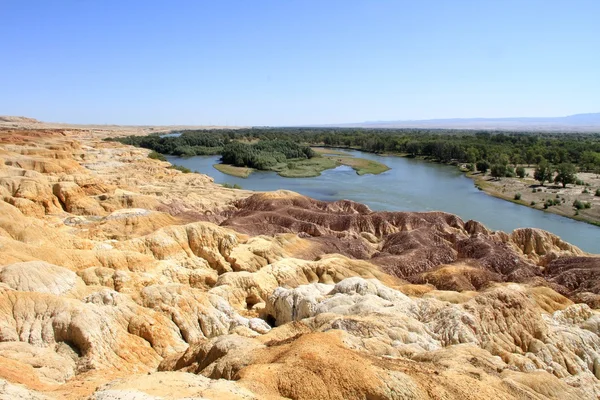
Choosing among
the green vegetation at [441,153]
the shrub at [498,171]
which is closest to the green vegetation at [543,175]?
the green vegetation at [441,153]

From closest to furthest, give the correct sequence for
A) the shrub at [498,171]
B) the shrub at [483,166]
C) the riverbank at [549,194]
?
the riverbank at [549,194]
the shrub at [498,171]
the shrub at [483,166]

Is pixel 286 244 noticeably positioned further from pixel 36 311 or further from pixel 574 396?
pixel 574 396

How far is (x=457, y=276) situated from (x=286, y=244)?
45.6 feet

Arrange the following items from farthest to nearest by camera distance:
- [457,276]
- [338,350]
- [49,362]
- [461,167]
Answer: [461,167] < [457,276] < [49,362] < [338,350]

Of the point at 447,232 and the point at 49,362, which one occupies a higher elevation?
the point at 49,362

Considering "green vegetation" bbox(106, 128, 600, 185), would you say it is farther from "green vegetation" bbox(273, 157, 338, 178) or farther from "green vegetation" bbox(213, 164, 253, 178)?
"green vegetation" bbox(213, 164, 253, 178)

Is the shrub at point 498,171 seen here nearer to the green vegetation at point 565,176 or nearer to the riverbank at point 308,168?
the green vegetation at point 565,176

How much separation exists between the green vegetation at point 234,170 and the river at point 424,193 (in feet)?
5.43

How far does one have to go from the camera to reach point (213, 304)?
2238 cm

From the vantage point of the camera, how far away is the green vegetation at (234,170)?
101375mm

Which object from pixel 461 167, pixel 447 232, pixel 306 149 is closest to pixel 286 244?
pixel 447 232

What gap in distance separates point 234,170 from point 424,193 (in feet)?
159

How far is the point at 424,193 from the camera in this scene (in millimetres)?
78500

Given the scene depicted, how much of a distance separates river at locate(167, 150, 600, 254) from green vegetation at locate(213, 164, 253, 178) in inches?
65.2
